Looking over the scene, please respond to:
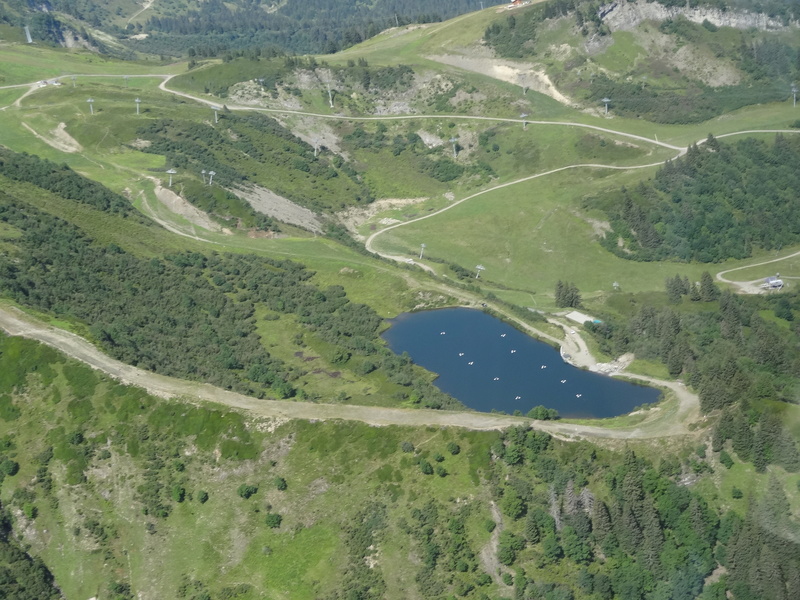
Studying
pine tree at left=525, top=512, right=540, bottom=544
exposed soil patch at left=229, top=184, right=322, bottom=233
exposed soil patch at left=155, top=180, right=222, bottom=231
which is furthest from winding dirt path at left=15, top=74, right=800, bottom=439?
exposed soil patch at left=229, top=184, right=322, bottom=233

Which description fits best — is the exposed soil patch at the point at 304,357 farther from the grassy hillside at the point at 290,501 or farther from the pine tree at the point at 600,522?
the pine tree at the point at 600,522

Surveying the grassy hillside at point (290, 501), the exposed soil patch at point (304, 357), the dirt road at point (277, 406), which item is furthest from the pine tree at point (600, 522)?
the exposed soil patch at point (304, 357)

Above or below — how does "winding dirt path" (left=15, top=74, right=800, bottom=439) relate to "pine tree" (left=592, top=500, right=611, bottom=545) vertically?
above

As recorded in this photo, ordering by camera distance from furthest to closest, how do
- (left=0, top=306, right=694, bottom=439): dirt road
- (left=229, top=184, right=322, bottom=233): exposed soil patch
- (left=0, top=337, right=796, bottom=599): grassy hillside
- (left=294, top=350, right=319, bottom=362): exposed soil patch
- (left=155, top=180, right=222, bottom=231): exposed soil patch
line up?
(left=229, top=184, right=322, bottom=233): exposed soil patch
(left=155, top=180, right=222, bottom=231): exposed soil patch
(left=294, top=350, right=319, bottom=362): exposed soil patch
(left=0, top=306, right=694, bottom=439): dirt road
(left=0, top=337, right=796, bottom=599): grassy hillside

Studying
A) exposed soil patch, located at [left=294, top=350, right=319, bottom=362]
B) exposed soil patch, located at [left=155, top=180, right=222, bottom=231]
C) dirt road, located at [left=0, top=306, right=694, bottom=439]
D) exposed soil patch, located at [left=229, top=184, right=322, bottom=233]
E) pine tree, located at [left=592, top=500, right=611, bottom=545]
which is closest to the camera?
pine tree, located at [left=592, top=500, right=611, bottom=545]

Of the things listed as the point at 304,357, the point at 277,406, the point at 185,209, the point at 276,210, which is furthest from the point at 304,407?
the point at 276,210

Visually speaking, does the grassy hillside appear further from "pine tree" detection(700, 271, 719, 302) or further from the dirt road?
"pine tree" detection(700, 271, 719, 302)

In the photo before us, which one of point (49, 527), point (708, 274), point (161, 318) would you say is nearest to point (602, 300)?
point (708, 274)

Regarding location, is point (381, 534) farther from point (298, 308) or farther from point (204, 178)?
point (204, 178)

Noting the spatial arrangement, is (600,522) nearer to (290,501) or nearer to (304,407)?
(290,501)
